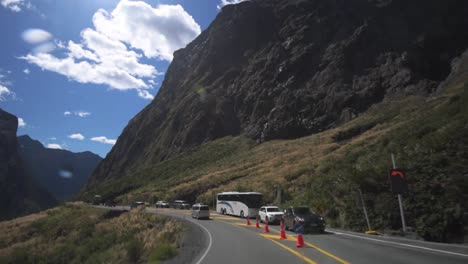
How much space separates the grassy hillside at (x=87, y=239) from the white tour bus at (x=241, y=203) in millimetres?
7594

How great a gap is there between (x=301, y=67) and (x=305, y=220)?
8089 cm

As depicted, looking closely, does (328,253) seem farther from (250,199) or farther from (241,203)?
(241,203)

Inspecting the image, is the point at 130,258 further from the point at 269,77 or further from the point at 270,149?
the point at 269,77

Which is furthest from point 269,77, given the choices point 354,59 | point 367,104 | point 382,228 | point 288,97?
point 382,228

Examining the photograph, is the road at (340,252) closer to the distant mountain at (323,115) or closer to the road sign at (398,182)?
the road sign at (398,182)

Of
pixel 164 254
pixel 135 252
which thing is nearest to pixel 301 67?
pixel 135 252

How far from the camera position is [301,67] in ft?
326

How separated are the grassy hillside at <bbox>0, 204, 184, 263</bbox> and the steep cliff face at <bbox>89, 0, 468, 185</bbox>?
52769 mm

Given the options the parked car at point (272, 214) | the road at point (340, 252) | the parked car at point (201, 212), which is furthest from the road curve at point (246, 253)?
the parked car at point (201, 212)

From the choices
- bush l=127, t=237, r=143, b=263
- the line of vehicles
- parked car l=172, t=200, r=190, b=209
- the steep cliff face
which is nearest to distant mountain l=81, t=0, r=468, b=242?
the steep cliff face

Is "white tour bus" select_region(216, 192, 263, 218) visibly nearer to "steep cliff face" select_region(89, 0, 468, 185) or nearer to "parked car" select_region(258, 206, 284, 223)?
"parked car" select_region(258, 206, 284, 223)

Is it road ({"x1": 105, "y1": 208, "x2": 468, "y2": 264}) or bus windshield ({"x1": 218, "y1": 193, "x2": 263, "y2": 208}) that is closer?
road ({"x1": 105, "y1": 208, "x2": 468, "y2": 264})

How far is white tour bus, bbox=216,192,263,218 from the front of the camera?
38.8 metres

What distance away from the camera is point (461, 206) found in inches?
711
